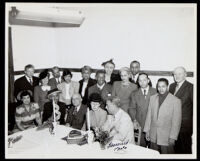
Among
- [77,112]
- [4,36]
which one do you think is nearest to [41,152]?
[77,112]

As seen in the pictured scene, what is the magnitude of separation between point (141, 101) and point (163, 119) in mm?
468

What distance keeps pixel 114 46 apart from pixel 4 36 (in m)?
2.40

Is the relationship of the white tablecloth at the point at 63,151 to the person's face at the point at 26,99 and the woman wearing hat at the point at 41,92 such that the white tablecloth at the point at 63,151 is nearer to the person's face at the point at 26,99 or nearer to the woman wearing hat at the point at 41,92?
the person's face at the point at 26,99

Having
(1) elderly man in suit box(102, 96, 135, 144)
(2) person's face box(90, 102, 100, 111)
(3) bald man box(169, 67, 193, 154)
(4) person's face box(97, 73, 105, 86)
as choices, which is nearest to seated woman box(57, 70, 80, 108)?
(4) person's face box(97, 73, 105, 86)

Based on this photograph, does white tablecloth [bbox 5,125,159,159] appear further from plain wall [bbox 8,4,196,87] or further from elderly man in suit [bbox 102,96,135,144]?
plain wall [bbox 8,4,196,87]

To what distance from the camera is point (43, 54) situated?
5.05 metres

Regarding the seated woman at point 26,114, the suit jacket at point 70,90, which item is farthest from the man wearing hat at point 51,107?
the seated woman at point 26,114

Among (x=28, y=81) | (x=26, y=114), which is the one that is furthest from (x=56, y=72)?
(x=26, y=114)

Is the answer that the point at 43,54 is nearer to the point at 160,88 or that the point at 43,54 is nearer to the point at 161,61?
the point at 161,61

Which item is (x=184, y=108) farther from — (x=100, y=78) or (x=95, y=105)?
(x=100, y=78)

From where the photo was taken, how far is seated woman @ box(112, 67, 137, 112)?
3439 mm

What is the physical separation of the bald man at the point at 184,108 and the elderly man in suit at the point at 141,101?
37 centimetres
